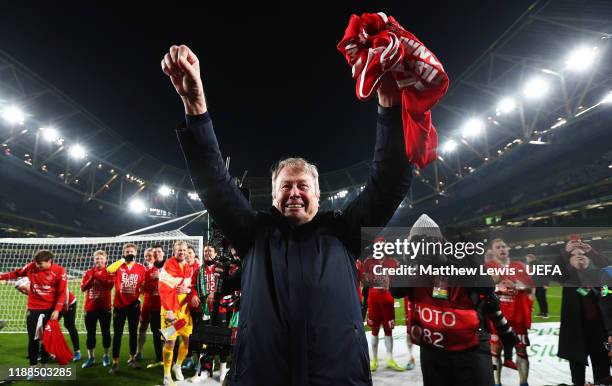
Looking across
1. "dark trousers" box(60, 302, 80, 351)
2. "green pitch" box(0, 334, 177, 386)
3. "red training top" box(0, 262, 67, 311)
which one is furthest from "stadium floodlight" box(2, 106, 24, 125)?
"dark trousers" box(60, 302, 80, 351)

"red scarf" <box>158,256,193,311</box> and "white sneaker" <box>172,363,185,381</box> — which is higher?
"red scarf" <box>158,256,193,311</box>

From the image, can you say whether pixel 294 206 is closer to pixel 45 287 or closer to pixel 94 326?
pixel 45 287

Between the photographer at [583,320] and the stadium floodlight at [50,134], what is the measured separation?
26.1 m

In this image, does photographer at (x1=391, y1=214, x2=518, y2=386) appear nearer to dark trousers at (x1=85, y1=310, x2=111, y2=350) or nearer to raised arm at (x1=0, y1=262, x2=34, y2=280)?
dark trousers at (x1=85, y1=310, x2=111, y2=350)

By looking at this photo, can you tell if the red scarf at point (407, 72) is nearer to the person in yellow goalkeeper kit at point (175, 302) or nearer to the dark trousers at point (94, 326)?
the person in yellow goalkeeper kit at point (175, 302)

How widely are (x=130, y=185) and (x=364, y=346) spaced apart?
117ft

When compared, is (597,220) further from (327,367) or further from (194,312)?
(327,367)

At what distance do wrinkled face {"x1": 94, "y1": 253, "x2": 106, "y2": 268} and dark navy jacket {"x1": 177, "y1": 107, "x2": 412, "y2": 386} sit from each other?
20.9 feet

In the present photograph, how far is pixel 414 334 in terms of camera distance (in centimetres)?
322

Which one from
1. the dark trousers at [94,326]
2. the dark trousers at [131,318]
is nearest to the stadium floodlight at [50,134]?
the dark trousers at [94,326]

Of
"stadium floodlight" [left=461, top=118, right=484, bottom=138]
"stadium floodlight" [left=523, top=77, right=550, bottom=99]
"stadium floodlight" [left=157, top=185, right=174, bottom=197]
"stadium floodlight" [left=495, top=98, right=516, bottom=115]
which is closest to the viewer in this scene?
"stadium floodlight" [left=523, top=77, right=550, bottom=99]

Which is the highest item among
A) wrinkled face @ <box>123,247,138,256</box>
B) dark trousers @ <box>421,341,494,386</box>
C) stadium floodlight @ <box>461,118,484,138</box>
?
stadium floodlight @ <box>461,118,484,138</box>

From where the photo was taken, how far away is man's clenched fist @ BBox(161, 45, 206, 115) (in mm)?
1185

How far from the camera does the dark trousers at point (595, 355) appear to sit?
13.3 feet
